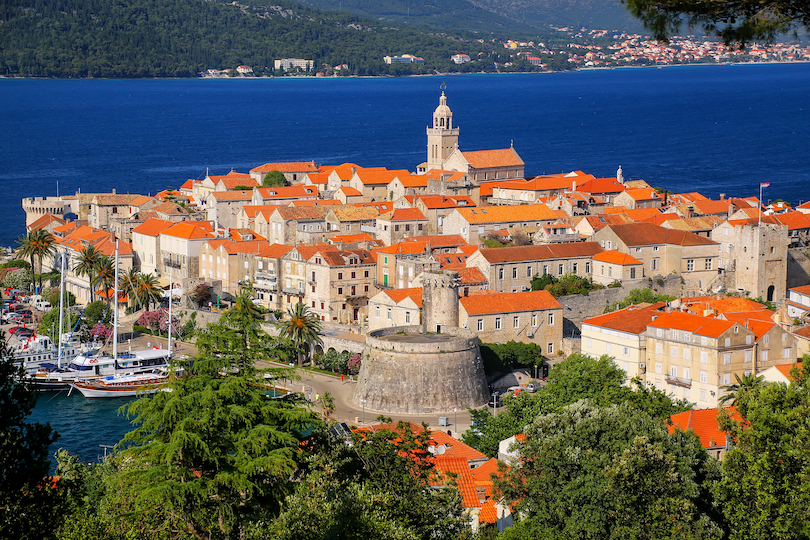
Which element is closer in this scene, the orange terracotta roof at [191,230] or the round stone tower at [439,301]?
the round stone tower at [439,301]

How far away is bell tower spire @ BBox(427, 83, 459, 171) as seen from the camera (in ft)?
303

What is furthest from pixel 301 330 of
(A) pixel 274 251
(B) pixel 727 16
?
(B) pixel 727 16

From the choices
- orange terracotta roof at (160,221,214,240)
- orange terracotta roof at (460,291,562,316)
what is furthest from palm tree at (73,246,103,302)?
orange terracotta roof at (460,291,562,316)

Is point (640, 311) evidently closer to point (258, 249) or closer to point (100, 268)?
point (258, 249)

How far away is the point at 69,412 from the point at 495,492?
2898cm

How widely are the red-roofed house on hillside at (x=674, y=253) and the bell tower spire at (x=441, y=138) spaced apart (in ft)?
89.8

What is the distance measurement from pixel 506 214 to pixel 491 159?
52.6 feet

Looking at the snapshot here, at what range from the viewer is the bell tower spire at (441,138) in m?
92.3

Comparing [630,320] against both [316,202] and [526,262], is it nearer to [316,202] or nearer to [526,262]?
[526,262]

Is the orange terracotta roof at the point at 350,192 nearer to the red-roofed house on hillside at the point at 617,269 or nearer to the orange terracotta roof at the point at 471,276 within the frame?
the orange terracotta roof at the point at 471,276

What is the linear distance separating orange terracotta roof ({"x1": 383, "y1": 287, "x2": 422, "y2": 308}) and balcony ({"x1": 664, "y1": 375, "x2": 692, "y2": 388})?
12576mm

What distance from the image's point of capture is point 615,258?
6506 cm

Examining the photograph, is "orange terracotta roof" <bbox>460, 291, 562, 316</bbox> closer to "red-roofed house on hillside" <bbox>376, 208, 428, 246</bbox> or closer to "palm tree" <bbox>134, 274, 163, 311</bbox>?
"red-roofed house on hillside" <bbox>376, 208, 428, 246</bbox>

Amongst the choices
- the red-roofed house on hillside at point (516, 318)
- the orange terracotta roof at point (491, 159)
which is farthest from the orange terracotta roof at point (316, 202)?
the red-roofed house on hillside at point (516, 318)
